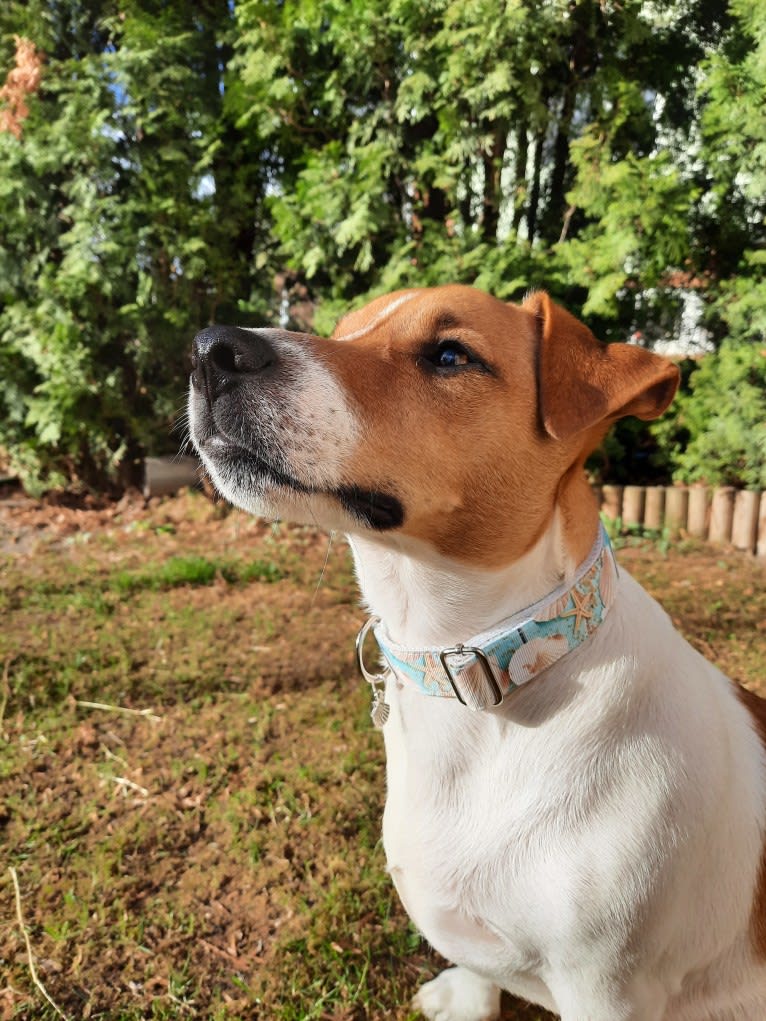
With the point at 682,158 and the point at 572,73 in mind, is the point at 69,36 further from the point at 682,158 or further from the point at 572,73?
the point at 682,158

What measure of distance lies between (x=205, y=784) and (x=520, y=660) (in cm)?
213

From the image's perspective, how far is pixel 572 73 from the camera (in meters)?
5.88

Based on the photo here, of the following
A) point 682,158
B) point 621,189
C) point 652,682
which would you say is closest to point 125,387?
point 621,189

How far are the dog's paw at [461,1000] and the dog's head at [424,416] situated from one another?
136 cm

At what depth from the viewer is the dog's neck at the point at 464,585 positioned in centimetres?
170

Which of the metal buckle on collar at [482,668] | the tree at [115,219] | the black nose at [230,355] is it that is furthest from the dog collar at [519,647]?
the tree at [115,219]

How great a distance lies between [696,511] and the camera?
6168 millimetres

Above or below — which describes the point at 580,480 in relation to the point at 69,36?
below

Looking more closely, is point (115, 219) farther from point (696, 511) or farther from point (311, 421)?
point (311, 421)

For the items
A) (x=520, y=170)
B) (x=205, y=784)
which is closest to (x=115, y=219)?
(x=520, y=170)

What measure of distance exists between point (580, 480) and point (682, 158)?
560 centimetres

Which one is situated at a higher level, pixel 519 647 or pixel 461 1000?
pixel 519 647

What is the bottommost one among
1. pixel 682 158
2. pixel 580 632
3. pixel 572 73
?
pixel 580 632

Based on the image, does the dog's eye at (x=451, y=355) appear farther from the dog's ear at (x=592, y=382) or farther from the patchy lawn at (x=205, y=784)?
the patchy lawn at (x=205, y=784)
